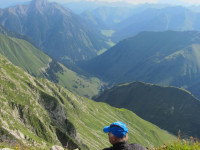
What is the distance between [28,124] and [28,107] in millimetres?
10175

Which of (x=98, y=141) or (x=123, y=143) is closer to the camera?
(x=123, y=143)

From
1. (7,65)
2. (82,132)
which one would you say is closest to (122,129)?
(7,65)

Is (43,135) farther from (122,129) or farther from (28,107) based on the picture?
(122,129)

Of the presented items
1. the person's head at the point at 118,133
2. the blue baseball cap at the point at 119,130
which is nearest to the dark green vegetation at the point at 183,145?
the person's head at the point at 118,133

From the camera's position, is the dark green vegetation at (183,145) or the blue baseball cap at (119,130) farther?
the dark green vegetation at (183,145)

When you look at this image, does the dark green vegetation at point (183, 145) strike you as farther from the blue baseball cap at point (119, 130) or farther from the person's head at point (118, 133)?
the blue baseball cap at point (119, 130)

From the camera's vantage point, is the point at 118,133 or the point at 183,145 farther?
the point at 183,145

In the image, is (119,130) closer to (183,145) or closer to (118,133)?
(118,133)

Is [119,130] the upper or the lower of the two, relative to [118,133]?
upper

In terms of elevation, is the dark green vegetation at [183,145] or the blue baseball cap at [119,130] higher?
the blue baseball cap at [119,130]


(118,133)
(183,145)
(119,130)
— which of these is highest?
(119,130)

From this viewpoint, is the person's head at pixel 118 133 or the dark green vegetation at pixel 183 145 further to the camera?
the dark green vegetation at pixel 183 145

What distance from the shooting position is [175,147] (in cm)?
1627

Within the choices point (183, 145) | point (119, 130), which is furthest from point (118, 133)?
point (183, 145)
